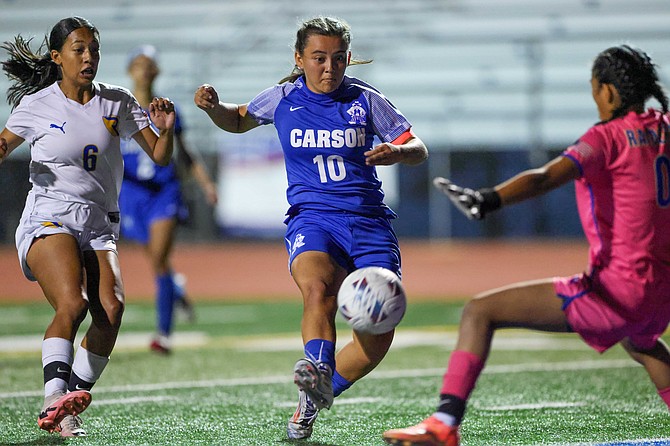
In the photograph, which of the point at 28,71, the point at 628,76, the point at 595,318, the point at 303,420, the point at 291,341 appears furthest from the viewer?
the point at 291,341

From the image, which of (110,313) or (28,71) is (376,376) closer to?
(110,313)

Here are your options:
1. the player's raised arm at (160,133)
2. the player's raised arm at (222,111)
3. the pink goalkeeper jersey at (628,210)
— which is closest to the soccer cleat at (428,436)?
the pink goalkeeper jersey at (628,210)

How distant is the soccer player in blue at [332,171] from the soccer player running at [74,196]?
56 cm

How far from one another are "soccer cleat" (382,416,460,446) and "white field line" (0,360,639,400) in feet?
10.6

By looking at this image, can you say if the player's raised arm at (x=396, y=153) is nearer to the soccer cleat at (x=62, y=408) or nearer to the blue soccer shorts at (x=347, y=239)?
the blue soccer shorts at (x=347, y=239)

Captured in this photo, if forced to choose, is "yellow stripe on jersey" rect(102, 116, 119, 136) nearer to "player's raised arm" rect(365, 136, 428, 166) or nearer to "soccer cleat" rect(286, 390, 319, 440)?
"player's raised arm" rect(365, 136, 428, 166)

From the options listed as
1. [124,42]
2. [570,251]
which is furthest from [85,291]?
[124,42]

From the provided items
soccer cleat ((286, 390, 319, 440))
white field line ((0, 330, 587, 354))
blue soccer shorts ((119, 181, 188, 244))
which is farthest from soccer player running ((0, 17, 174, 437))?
white field line ((0, 330, 587, 354))

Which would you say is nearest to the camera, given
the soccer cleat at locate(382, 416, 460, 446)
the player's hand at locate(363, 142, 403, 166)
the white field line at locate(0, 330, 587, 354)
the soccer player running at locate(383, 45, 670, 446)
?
the soccer cleat at locate(382, 416, 460, 446)

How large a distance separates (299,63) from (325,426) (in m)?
1.84

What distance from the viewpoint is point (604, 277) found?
13.8ft

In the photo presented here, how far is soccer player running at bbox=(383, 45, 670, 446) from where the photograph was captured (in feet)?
13.6

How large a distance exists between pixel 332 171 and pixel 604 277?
1.47 meters

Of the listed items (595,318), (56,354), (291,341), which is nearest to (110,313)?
(56,354)
